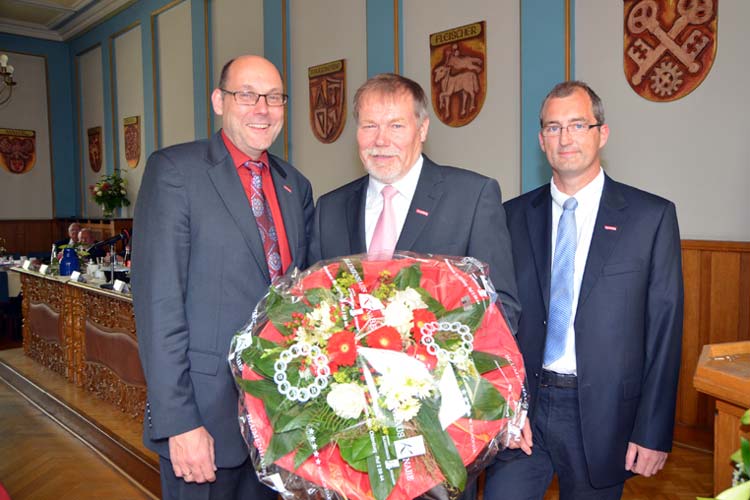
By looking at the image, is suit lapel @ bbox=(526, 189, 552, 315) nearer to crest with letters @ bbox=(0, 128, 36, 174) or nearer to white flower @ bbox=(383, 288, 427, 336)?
white flower @ bbox=(383, 288, 427, 336)

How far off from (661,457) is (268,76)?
1742mm

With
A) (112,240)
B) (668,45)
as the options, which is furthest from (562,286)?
(112,240)

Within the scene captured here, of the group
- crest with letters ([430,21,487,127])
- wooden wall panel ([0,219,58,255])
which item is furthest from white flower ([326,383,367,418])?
wooden wall panel ([0,219,58,255])

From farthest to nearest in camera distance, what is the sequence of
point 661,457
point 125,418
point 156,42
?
point 156,42 < point 125,418 < point 661,457

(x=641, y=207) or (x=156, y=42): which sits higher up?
(x=156, y=42)

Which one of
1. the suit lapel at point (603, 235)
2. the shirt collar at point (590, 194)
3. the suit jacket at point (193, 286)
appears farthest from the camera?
the shirt collar at point (590, 194)

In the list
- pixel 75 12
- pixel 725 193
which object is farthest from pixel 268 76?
pixel 75 12

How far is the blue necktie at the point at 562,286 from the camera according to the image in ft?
6.45

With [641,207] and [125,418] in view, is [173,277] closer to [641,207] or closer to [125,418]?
[641,207]

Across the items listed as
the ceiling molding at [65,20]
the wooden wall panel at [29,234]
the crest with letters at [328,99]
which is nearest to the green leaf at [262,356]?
the crest with letters at [328,99]

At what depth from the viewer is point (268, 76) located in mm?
1937

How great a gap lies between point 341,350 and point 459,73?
4.46m

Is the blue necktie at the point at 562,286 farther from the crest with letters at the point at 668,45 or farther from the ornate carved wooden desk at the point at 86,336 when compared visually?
the ornate carved wooden desk at the point at 86,336

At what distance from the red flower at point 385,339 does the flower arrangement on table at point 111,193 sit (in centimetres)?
980
